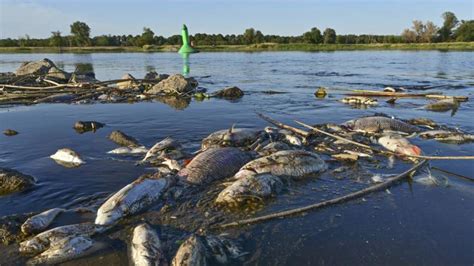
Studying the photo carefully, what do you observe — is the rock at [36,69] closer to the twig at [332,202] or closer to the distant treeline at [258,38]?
the twig at [332,202]

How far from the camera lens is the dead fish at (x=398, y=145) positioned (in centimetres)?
868

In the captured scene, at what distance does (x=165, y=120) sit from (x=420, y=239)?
10.2 m

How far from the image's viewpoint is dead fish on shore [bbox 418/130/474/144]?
33.1 feet

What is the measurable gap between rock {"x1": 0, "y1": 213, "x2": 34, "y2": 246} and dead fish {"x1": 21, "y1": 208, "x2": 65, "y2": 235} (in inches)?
3.9

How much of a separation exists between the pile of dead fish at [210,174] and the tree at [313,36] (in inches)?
3788

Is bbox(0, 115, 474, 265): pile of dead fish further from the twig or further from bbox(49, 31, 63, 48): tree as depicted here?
bbox(49, 31, 63, 48): tree

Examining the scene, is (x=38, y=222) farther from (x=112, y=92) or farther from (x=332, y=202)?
(x=112, y=92)

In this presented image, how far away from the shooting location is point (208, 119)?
46.2ft

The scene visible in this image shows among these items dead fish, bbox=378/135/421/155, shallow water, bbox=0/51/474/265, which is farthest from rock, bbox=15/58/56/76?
dead fish, bbox=378/135/421/155

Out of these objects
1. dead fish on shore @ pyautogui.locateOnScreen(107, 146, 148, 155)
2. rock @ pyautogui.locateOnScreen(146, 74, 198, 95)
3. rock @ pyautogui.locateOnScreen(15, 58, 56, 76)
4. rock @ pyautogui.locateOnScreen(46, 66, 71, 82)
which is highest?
rock @ pyautogui.locateOnScreen(15, 58, 56, 76)

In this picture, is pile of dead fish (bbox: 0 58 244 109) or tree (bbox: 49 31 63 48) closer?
pile of dead fish (bbox: 0 58 244 109)

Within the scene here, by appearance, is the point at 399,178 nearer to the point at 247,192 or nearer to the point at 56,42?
the point at 247,192

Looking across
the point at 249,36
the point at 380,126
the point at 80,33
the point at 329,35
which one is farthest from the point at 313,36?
the point at 380,126

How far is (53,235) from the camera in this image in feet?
16.9
